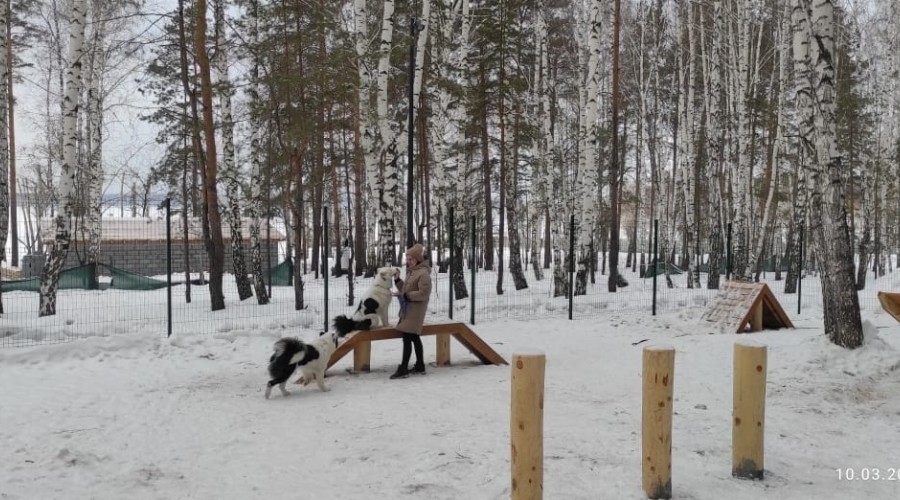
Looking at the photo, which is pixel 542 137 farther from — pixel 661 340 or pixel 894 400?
pixel 894 400

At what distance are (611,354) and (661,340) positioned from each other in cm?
112

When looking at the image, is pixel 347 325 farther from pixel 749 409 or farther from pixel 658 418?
pixel 749 409

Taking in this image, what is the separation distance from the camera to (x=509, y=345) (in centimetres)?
922

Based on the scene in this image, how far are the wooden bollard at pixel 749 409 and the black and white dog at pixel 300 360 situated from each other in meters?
4.13

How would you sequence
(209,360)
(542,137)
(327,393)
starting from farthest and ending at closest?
(542,137)
(209,360)
(327,393)

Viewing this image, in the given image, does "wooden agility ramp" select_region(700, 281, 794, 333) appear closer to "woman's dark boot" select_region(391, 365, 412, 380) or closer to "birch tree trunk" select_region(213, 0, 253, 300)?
"woman's dark boot" select_region(391, 365, 412, 380)

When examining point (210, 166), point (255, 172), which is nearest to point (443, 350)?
point (210, 166)

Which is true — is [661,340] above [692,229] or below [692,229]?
below

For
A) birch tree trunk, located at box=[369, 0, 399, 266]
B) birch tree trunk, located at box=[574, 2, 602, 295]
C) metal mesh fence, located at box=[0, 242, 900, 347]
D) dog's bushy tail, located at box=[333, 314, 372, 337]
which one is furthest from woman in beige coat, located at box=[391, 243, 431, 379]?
birch tree trunk, located at box=[574, 2, 602, 295]

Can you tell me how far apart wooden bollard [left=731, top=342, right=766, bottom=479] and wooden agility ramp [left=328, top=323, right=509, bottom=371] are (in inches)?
157

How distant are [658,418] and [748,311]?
22.0ft

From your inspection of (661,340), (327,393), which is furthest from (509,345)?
(327,393)

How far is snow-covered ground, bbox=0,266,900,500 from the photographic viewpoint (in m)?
3.72

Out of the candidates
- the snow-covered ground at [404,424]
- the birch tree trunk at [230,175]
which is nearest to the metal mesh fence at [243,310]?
the birch tree trunk at [230,175]
